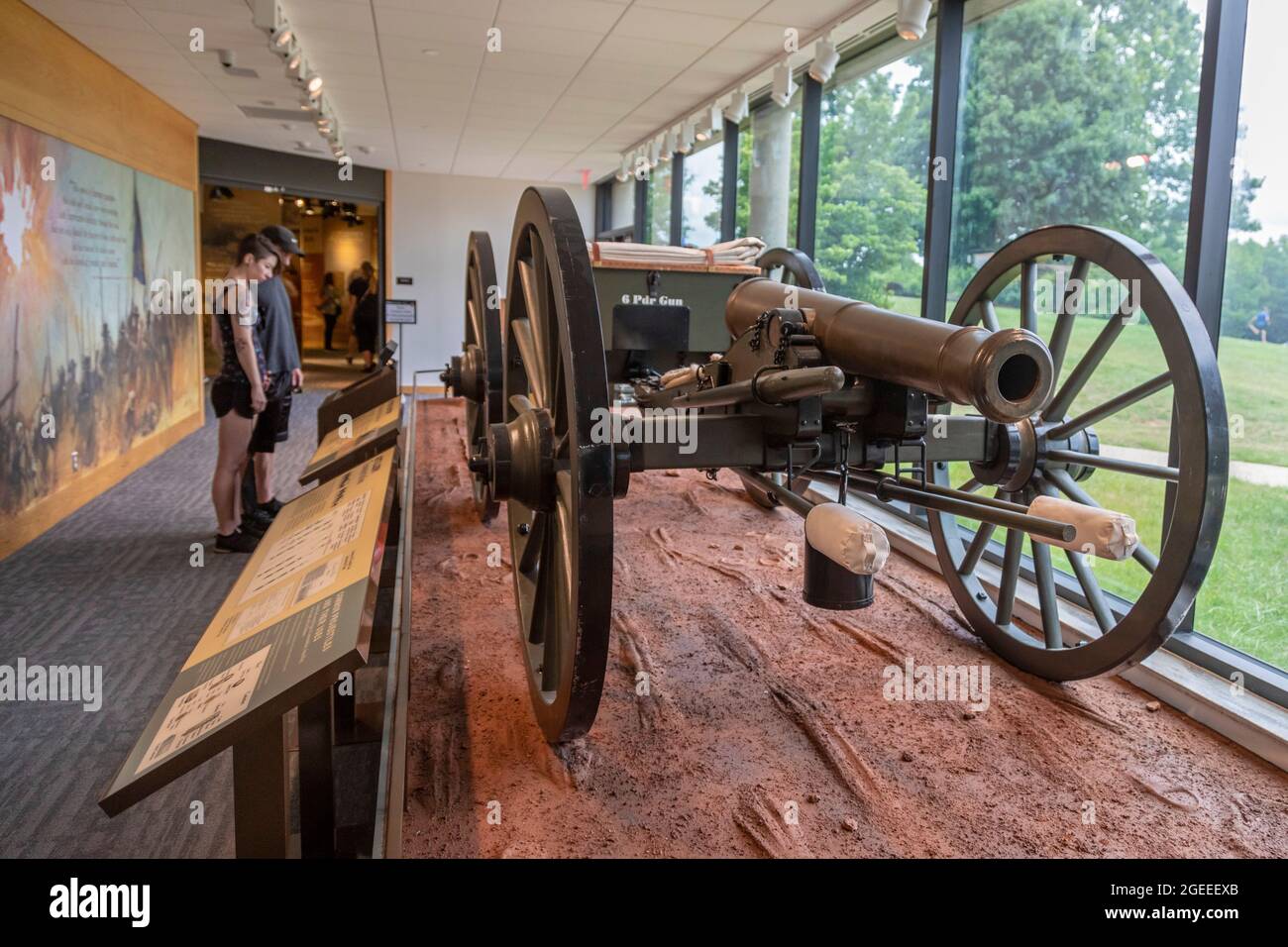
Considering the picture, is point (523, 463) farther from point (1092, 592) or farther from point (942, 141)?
point (942, 141)

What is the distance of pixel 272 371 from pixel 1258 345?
4254 millimetres

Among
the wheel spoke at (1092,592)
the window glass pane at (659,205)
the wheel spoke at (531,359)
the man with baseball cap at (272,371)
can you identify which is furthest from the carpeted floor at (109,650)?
the window glass pane at (659,205)

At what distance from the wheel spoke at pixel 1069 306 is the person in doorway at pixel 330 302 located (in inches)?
690

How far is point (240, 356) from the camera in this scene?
459cm

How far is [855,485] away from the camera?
2.34 m

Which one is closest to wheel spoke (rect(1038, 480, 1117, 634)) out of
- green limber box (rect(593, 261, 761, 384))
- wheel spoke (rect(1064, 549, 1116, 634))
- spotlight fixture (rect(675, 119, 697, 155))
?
wheel spoke (rect(1064, 549, 1116, 634))

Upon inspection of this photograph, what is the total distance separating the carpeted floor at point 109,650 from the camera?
238 centimetres

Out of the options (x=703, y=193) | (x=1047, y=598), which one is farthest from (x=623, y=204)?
(x=1047, y=598)

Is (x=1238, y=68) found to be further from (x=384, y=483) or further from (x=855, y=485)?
(x=384, y=483)

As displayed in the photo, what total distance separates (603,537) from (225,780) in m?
1.73

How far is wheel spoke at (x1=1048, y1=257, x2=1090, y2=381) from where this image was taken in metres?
2.32

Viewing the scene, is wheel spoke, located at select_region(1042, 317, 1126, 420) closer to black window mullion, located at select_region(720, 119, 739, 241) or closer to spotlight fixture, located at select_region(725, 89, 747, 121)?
spotlight fixture, located at select_region(725, 89, 747, 121)

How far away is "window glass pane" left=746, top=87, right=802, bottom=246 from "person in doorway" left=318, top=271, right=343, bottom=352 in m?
13.1
